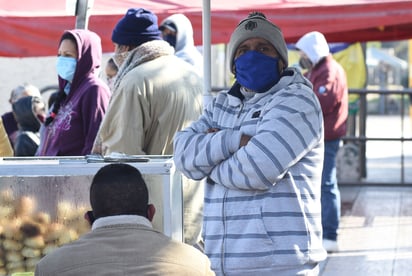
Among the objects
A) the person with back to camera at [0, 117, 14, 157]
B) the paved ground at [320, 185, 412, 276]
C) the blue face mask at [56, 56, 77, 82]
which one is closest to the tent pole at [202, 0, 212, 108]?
the blue face mask at [56, 56, 77, 82]

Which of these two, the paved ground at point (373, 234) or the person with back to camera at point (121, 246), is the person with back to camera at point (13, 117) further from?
the person with back to camera at point (121, 246)

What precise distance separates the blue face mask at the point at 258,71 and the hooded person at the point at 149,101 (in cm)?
132

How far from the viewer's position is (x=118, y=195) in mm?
3102

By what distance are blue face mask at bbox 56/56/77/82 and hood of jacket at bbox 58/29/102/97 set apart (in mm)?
54

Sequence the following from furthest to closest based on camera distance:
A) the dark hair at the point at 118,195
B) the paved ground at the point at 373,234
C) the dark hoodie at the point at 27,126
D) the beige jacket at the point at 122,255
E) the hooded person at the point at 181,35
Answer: the paved ground at the point at 373,234 < the hooded person at the point at 181,35 < the dark hoodie at the point at 27,126 < the dark hair at the point at 118,195 < the beige jacket at the point at 122,255

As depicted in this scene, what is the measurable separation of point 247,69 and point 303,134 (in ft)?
1.24

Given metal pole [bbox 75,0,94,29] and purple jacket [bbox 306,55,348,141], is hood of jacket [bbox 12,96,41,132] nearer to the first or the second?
metal pole [bbox 75,0,94,29]

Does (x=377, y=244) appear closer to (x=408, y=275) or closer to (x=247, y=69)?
(x=408, y=275)

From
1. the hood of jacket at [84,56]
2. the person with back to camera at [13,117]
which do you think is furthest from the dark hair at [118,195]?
the person with back to camera at [13,117]

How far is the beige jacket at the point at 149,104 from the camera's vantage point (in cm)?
534

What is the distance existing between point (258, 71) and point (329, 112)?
181 inches

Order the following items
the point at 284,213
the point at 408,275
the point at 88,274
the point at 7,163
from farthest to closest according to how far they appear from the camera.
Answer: the point at 408,275, the point at 7,163, the point at 284,213, the point at 88,274

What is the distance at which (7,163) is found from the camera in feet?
14.0

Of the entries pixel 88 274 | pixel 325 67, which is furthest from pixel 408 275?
pixel 88 274
